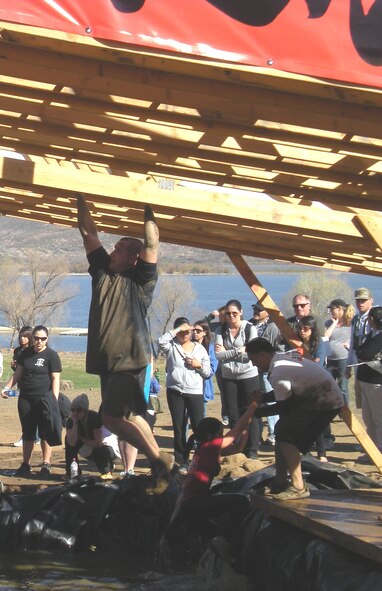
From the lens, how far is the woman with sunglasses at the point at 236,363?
13375mm

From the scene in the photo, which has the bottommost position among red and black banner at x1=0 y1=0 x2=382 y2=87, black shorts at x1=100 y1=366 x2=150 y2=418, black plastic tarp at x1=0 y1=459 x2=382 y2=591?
black plastic tarp at x1=0 y1=459 x2=382 y2=591

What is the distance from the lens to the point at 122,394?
7801 mm

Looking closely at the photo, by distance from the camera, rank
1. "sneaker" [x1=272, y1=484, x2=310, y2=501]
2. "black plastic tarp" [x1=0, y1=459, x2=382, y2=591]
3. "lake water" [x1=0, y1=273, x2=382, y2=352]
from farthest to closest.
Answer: "lake water" [x1=0, y1=273, x2=382, y2=352] < "black plastic tarp" [x1=0, y1=459, x2=382, y2=591] < "sneaker" [x1=272, y1=484, x2=310, y2=501]

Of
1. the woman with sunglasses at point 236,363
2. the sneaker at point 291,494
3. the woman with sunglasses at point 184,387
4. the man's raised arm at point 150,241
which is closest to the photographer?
the man's raised arm at point 150,241

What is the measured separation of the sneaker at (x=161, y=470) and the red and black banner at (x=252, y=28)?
10.3 ft

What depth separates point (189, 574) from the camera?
934cm

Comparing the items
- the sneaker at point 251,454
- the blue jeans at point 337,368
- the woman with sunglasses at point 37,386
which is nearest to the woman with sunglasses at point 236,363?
the sneaker at point 251,454

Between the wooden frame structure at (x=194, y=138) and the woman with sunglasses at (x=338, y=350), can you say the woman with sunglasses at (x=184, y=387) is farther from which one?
the wooden frame structure at (x=194, y=138)

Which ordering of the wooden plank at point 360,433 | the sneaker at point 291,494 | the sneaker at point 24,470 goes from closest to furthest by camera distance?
1. the sneaker at point 291,494
2. the wooden plank at point 360,433
3. the sneaker at point 24,470

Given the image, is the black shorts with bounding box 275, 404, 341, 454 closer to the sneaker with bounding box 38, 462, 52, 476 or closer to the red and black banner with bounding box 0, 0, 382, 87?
the red and black banner with bounding box 0, 0, 382, 87

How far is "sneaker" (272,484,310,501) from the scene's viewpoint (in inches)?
340

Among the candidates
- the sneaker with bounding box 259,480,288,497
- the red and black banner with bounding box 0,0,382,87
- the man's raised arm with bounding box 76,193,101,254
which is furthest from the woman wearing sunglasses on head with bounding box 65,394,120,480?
the red and black banner with bounding box 0,0,382,87

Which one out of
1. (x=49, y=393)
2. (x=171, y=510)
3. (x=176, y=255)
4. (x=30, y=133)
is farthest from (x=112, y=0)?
(x=176, y=255)

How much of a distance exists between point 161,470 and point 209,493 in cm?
80
